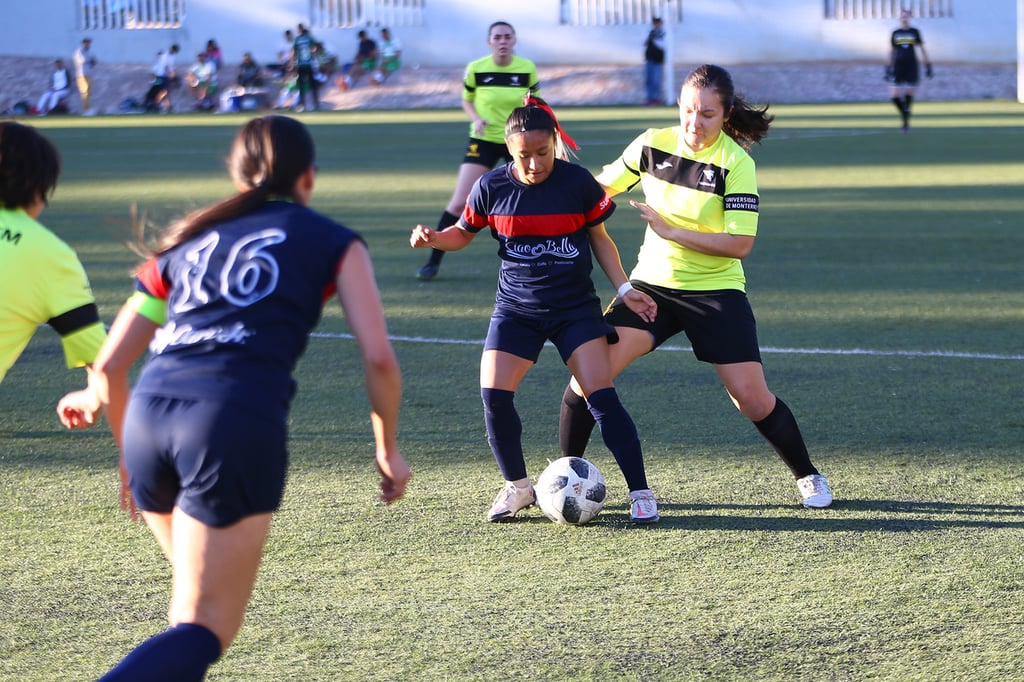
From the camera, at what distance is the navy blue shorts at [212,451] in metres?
2.83

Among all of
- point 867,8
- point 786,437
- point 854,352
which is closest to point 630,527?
point 786,437

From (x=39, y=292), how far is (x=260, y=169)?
93 cm

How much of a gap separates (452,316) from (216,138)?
19.3m

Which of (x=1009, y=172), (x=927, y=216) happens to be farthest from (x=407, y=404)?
(x=1009, y=172)

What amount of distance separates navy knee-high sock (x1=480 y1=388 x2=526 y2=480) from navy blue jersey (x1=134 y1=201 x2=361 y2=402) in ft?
6.73

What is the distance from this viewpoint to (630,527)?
16.4 ft

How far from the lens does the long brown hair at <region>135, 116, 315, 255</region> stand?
9.98 ft

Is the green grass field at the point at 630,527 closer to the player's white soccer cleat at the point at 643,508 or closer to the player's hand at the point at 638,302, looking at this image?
the player's white soccer cleat at the point at 643,508

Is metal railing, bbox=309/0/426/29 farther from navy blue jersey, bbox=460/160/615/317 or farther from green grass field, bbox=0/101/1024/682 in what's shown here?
navy blue jersey, bbox=460/160/615/317

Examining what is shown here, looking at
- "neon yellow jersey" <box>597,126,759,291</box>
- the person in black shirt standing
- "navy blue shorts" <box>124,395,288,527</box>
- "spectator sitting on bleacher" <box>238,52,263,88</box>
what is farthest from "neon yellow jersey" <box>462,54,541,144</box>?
"spectator sitting on bleacher" <box>238,52,263,88</box>

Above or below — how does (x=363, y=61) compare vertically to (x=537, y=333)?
above

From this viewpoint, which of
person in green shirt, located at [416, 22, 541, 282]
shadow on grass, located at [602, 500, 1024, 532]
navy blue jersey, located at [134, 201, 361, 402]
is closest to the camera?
navy blue jersey, located at [134, 201, 361, 402]

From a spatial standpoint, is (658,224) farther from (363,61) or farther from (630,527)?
(363,61)

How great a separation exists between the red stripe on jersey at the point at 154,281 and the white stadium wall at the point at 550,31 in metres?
39.4
